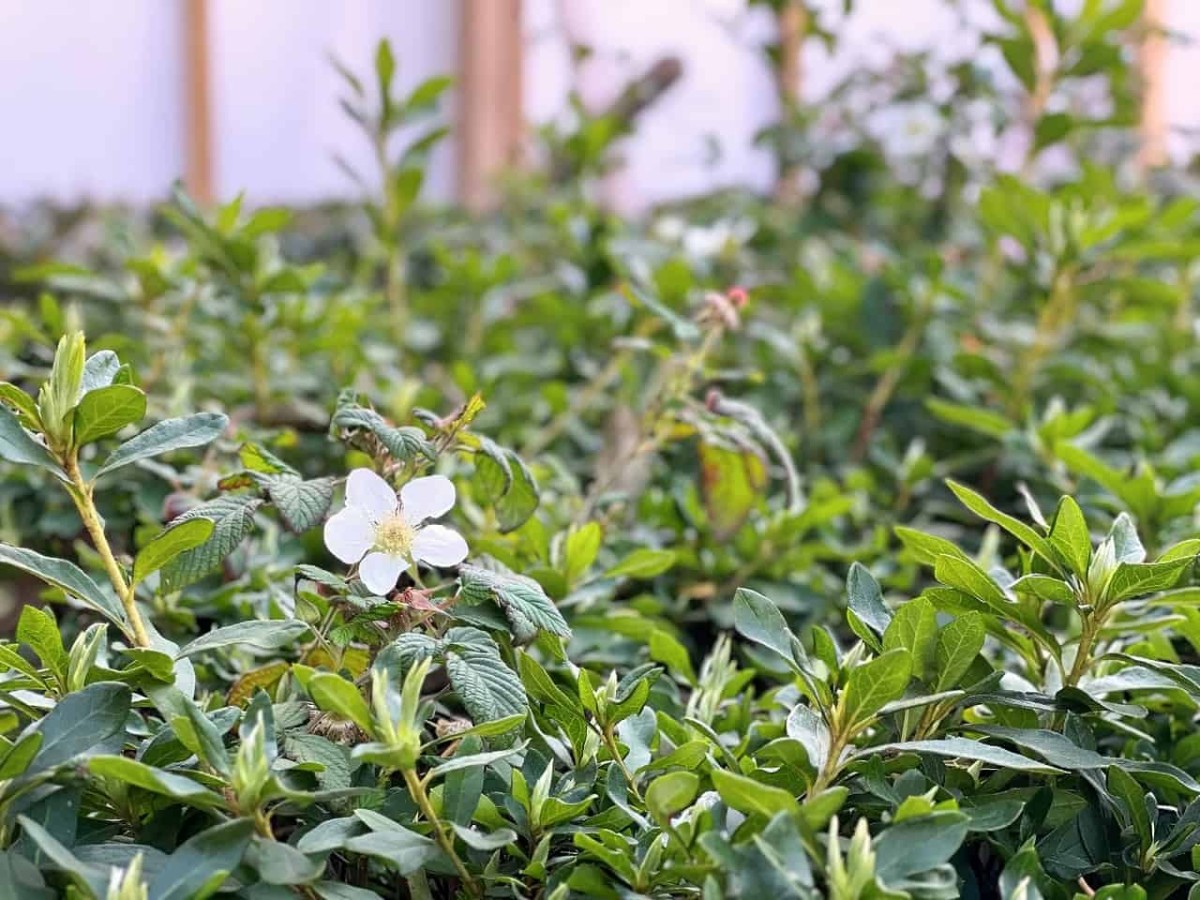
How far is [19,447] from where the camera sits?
0.55 meters

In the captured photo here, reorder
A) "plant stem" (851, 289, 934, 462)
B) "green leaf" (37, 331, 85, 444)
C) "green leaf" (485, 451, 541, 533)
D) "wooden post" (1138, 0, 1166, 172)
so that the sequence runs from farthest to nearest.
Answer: "wooden post" (1138, 0, 1166, 172)
"plant stem" (851, 289, 934, 462)
"green leaf" (485, 451, 541, 533)
"green leaf" (37, 331, 85, 444)

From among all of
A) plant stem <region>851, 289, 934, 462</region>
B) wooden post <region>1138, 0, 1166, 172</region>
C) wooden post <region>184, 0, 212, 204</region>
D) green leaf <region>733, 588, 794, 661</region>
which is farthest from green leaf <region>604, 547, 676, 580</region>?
wooden post <region>184, 0, 212, 204</region>

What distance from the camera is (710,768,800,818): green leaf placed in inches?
18.6

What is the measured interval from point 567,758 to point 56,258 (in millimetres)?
2016

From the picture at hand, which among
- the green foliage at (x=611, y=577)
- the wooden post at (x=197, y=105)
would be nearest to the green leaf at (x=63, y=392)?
the green foliage at (x=611, y=577)

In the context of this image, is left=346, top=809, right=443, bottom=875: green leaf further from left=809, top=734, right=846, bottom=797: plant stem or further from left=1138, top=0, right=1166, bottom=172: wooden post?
left=1138, top=0, right=1166, bottom=172: wooden post

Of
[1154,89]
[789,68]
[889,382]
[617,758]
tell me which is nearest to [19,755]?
[617,758]

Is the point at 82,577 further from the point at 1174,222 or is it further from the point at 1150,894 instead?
the point at 1174,222

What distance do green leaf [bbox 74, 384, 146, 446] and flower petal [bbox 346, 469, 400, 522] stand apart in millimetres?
108

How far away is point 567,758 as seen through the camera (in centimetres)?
60

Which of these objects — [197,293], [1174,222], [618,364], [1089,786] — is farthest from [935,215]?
[1089,786]

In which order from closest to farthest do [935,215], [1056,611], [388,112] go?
[1056,611]
[388,112]
[935,215]

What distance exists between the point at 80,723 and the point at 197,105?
4001 mm

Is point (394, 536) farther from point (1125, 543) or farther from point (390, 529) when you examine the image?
point (1125, 543)
